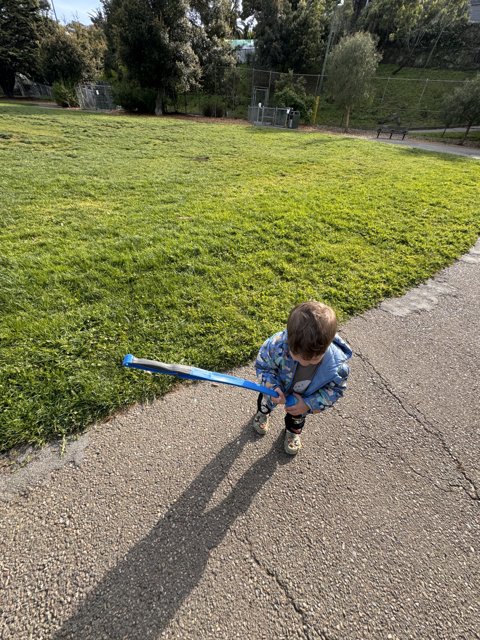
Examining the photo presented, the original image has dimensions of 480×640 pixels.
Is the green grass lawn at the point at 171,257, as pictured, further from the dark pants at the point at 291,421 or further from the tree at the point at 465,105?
the tree at the point at 465,105

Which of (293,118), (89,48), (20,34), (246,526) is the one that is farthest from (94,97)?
(246,526)

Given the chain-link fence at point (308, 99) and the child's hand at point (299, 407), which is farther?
the chain-link fence at point (308, 99)

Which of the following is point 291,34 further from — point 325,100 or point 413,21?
point 413,21

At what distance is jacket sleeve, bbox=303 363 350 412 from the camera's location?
1.87 meters

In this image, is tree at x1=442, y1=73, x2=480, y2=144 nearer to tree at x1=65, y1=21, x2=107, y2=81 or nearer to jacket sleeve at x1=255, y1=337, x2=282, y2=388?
jacket sleeve at x1=255, y1=337, x2=282, y2=388

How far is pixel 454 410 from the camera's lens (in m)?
2.57

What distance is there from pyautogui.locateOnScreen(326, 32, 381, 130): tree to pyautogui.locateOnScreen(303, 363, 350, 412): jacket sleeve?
23.7m

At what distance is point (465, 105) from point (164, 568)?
25.1 m

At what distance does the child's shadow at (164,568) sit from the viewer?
4.69ft

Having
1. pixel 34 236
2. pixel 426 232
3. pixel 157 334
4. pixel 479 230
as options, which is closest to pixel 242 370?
pixel 157 334

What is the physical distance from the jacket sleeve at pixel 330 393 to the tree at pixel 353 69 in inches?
932

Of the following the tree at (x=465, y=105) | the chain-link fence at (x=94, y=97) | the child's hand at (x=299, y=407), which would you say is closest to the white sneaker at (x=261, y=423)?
the child's hand at (x=299, y=407)

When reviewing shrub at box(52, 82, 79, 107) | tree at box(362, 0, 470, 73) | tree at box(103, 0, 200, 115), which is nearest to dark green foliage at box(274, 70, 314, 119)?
tree at box(103, 0, 200, 115)

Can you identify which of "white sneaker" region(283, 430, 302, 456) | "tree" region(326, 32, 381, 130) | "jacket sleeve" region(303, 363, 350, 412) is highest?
"tree" region(326, 32, 381, 130)
